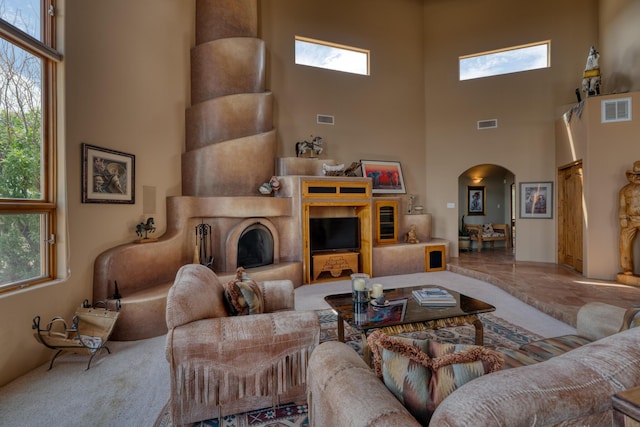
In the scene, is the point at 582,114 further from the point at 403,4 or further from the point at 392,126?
the point at 403,4

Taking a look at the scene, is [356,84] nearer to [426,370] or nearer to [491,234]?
[491,234]

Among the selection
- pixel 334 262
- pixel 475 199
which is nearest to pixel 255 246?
pixel 334 262

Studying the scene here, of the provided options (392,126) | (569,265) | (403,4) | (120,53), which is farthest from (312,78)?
(569,265)

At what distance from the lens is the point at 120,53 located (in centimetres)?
364

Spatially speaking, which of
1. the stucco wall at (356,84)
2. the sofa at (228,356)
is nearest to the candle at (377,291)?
the sofa at (228,356)

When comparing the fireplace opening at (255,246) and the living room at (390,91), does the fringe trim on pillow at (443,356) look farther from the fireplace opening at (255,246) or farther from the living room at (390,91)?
the fireplace opening at (255,246)

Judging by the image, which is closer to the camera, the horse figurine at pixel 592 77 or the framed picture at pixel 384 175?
the horse figurine at pixel 592 77

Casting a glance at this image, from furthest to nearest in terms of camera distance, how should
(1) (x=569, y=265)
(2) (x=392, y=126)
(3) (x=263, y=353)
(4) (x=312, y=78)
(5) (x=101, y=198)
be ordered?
(2) (x=392, y=126), (4) (x=312, y=78), (1) (x=569, y=265), (5) (x=101, y=198), (3) (x=263, y=353)

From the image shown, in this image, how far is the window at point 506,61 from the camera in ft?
21.8

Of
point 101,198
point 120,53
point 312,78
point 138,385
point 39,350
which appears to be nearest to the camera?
point 138,385

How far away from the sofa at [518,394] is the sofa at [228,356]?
692 millimetres

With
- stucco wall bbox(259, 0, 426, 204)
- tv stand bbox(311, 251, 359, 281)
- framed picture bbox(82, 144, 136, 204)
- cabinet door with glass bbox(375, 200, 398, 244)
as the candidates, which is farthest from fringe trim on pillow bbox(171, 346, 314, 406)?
stucco wall bbox(259, 0, 426, 204)

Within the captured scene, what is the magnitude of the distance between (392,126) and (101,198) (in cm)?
588

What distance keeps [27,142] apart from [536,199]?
8.22 metres
